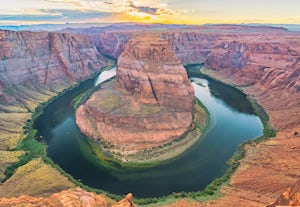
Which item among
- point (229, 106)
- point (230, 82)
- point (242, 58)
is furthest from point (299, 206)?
point (242, 58)

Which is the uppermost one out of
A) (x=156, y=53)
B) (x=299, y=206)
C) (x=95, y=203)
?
(x=156, y=53)

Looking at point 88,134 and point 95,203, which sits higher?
point 95,203

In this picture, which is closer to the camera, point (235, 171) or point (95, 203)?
point (95, 203)

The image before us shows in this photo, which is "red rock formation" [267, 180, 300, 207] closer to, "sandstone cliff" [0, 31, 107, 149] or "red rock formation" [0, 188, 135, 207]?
"red rock formation" [0, 188, 135, 207]

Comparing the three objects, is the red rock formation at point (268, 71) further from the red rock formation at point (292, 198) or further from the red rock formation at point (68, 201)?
the red rock formation at point (68, 201)

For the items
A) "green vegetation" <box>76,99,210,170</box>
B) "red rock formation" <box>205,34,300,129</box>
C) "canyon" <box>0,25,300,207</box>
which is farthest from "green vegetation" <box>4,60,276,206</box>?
"red rock formation" <box>205,34,300,129</box>

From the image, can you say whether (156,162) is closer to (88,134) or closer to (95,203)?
(88,134)

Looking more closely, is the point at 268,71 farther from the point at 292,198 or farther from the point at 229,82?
the point at 292,198
